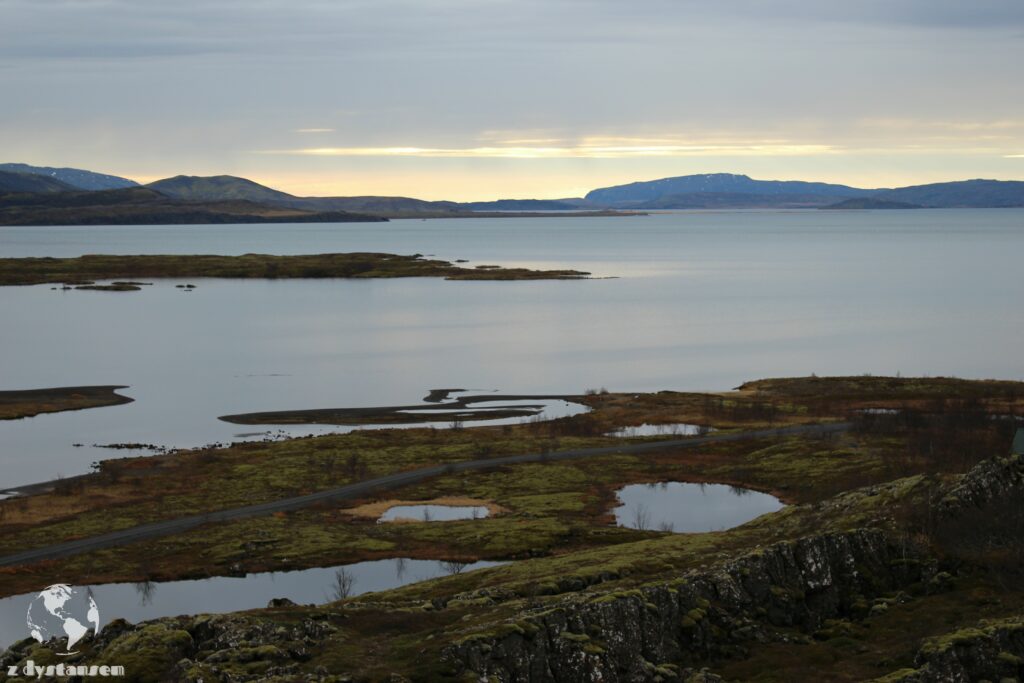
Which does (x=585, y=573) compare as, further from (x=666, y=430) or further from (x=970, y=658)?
(x=666, y=430)

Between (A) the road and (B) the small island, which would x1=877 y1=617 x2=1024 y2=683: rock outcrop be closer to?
(A) the road

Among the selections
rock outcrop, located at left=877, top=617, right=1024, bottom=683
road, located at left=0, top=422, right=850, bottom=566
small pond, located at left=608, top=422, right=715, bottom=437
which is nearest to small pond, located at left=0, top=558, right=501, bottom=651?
road, located at left=0, top=422, right=850, bottom=566

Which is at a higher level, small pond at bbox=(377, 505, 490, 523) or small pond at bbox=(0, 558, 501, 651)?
small pond at bbox=(377, 505, 490, 523)

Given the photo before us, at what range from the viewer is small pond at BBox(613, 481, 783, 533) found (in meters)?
75.0

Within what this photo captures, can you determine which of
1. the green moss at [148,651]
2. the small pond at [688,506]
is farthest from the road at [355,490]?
the green moss at [148,651]

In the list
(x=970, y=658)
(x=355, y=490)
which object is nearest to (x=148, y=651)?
(x=970, y=658)

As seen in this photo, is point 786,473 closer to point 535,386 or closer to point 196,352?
point 535,386

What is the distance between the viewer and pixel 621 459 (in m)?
91.0

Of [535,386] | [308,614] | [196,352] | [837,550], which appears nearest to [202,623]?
[308,614]

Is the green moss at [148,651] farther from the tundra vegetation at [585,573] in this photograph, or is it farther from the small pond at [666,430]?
the small pond at [666,430]

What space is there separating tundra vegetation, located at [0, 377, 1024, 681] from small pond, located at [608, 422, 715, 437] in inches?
538

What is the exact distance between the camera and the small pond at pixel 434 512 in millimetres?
76000

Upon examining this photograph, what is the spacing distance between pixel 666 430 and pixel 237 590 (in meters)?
54.1

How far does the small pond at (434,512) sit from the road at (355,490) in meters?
4.39
